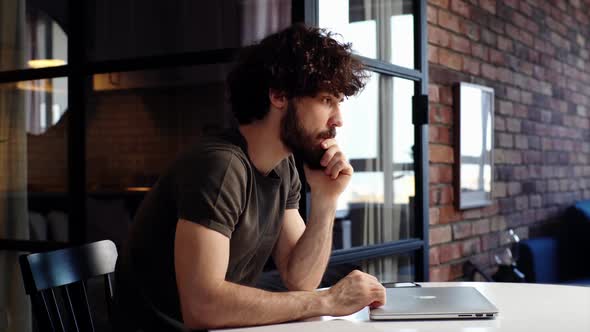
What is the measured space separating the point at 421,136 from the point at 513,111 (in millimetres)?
1321

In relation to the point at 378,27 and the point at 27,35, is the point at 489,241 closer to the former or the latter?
the point at 378,27

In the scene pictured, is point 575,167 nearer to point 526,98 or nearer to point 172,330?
point 526,98

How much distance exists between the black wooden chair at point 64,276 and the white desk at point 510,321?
0.41m

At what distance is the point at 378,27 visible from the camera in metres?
2.48

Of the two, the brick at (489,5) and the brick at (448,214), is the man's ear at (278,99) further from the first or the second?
the brick at (489,5)

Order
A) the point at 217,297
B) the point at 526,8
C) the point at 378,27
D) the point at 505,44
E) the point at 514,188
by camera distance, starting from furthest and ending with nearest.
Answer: the point at 526,8 → the point at 514,188 → the point at 505,44 → the point at 378,27 → the point at 217,297

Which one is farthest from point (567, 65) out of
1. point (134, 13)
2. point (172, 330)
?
point (172, 330)

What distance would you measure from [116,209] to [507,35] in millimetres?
2336

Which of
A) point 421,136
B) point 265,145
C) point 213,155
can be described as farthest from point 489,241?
point 213,155

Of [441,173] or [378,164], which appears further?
[441,173]

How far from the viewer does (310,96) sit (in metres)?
1.47

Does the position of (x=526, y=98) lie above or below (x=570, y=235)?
above

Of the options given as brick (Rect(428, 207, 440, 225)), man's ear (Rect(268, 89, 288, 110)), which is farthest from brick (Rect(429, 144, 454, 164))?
man's ear (Rect(268, 89, 288, 110))

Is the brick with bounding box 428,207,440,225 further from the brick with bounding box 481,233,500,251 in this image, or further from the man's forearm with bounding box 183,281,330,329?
the man's forearm with bounding box 183,281,330,329
